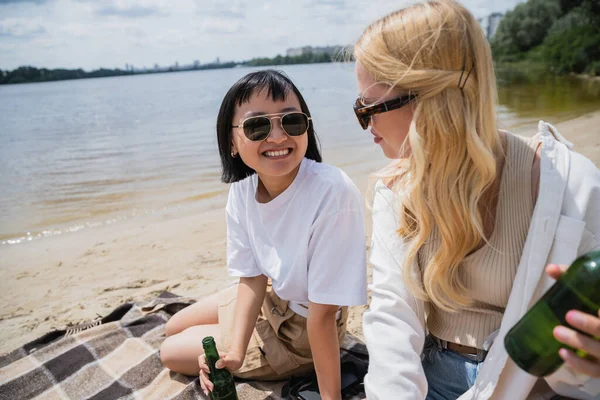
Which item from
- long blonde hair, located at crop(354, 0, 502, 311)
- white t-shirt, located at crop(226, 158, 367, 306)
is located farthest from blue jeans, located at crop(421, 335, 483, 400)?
white t-shirt, located at crop(226, 158, 367, 306)

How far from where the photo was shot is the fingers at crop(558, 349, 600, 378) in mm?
1186

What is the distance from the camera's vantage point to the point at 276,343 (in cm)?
285

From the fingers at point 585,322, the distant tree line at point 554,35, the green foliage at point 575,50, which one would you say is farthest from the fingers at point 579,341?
the green foliage at point 575,50

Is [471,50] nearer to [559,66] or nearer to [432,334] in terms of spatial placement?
[432,334]

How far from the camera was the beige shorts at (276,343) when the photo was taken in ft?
9.11

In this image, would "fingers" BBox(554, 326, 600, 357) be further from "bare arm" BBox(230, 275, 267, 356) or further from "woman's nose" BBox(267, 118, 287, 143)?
"bare arm" BBox(230, 275, 267, 356)

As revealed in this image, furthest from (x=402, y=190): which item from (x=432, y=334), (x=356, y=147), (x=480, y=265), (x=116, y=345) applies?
(x=356, y=147)

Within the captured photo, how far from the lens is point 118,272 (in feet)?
17.0

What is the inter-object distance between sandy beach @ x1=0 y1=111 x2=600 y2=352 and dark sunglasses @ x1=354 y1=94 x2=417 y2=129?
227cm

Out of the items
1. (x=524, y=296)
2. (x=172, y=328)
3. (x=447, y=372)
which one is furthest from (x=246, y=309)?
(x=524, y=296)

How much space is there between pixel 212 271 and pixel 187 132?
12575 mm

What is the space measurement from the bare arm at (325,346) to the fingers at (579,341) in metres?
1.34

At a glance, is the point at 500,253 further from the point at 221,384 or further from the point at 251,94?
the point at 221,384

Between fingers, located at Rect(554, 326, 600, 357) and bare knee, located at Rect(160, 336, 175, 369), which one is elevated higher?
fingers, located at Rect(554, 326, 600, 357)
